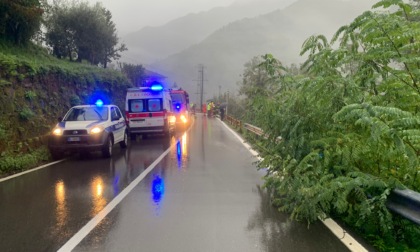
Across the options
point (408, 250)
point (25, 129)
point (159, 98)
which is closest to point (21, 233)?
point (408, 250)

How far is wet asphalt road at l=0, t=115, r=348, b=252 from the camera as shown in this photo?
495 cm

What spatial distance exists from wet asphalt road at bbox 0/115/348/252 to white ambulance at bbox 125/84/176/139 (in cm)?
884

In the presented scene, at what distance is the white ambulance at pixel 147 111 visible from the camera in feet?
64.7

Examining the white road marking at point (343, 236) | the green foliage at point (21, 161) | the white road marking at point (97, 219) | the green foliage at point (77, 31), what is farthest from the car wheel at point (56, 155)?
the green foliage at point (77, 31)

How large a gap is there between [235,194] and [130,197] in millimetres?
2025

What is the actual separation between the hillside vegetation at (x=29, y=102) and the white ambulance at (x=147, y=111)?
307 centimetres

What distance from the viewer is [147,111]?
1984 centimetres

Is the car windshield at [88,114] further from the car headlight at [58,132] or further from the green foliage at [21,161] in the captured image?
the green foliage at [21,161]

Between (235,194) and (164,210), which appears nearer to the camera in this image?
(164,210)

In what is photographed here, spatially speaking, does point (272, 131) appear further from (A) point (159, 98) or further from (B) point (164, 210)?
(A) point (159, 98)

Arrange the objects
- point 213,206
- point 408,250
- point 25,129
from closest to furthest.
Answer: point 408,250
point 213,206
point 25,129

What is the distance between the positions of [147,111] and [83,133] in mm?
7541

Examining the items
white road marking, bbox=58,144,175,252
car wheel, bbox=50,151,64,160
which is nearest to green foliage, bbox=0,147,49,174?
car wheel, bbox=50,151,64,160

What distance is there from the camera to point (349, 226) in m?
5.68
